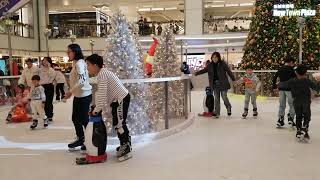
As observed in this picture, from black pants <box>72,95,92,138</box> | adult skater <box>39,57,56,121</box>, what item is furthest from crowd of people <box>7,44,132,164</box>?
adult skater <box>39,57,56,121</box>

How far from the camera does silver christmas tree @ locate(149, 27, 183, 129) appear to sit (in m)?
6.09

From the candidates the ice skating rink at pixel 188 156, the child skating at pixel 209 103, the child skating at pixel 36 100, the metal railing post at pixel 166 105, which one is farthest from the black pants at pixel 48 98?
the child skating at pixel 209 103

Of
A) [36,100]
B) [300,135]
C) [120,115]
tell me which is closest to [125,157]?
[120,115]

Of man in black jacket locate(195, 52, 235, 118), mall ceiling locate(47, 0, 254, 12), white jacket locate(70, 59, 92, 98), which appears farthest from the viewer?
mall ceiling locate(47, 0, 254, 12)

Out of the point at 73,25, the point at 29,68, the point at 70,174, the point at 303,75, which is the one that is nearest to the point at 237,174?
the point at 70,174

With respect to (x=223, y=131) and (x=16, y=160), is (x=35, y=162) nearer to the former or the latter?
(x=16, y=160)

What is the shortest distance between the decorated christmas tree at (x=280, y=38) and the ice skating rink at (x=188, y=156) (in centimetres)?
507

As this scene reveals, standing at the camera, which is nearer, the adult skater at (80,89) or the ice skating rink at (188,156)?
the ice skating rink at (188,156)

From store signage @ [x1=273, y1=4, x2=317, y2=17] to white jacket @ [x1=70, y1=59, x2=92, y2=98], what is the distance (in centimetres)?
815

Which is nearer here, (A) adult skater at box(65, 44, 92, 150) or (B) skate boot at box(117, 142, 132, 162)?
(B) skate boot at box(117, 142, 132, 162)

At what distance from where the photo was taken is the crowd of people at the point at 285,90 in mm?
5469

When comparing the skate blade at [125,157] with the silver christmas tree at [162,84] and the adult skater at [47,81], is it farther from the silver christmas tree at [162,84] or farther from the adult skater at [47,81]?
the adult skater at [47,81]

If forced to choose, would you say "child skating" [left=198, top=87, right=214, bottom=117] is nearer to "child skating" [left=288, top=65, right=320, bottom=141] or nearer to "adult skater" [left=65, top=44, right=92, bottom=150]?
"child skating" [left=288, top=65, right=320, bottom=141]

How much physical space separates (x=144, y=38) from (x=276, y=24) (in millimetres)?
12528
